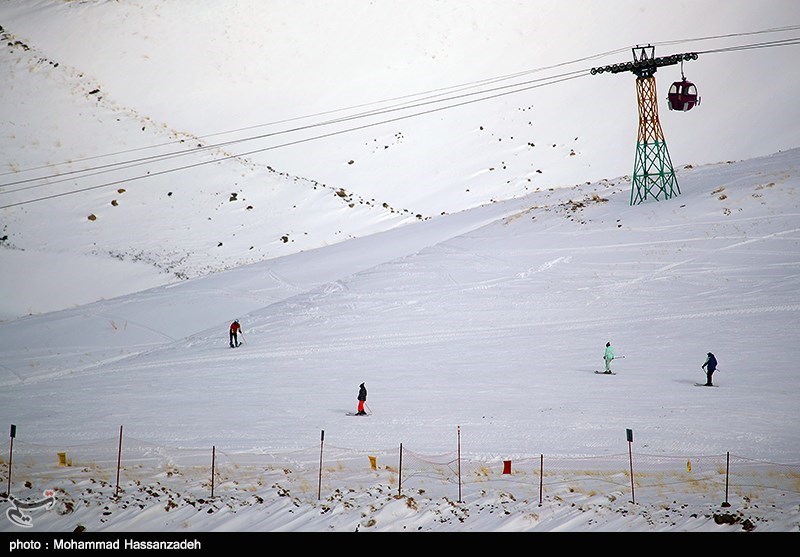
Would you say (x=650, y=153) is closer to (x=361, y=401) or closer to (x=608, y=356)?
(x=608, y=356)

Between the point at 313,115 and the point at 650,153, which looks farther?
the point at 313,115

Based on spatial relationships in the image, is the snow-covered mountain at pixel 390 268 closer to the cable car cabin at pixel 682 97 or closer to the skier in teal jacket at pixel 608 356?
the skier in teal jacket at pixel 608 356

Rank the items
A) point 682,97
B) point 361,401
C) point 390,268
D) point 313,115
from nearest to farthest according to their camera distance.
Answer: point 361,401, point 390,268, point 682,97, point 313,115

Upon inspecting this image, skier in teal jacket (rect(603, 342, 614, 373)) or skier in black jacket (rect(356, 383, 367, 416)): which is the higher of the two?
skier in teal jacket (rect(603, 342, 614, 373))

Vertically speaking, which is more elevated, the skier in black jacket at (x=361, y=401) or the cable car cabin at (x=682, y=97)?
the cable car cabin at (x=682, y=97)

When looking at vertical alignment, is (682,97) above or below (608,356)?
above

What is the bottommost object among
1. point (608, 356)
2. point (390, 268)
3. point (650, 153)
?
point (608, 356)

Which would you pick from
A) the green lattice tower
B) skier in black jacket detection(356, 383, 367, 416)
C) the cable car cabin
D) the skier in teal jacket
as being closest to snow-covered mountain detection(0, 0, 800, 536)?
the skier in teal jacket

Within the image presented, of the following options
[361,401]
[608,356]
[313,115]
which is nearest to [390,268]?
[608,356]

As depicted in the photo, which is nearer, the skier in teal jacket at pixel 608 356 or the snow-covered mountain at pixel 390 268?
the snow-covered mountain at pixel 390 268

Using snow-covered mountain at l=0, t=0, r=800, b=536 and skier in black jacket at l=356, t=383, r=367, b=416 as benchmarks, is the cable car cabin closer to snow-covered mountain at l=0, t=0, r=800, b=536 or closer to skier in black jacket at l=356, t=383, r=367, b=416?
snow-covered mountain at l=0, t=0, r=800, b=536

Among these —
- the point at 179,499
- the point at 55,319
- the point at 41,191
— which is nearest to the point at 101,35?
the point at 41,191

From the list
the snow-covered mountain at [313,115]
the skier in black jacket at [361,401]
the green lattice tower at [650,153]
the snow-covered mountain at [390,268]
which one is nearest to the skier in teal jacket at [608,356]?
the snow-covered mountain at [390,268]

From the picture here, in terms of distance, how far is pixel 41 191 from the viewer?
46.1 metres
